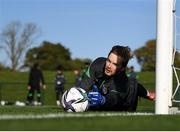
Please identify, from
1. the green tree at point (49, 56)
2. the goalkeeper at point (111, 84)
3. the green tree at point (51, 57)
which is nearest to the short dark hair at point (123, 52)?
the goalkeeper at point (111, 84)

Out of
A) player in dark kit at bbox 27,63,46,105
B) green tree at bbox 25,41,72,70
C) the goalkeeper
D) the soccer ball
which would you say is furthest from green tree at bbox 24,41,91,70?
the soccer ball

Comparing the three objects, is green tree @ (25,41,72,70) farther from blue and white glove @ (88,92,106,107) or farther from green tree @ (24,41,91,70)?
blue and white glove @ (88,92,106,107)

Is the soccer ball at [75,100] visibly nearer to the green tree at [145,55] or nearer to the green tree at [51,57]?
the green tree at [145,55]

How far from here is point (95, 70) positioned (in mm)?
8156

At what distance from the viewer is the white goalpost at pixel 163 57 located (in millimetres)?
7141

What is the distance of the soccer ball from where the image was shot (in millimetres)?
7723

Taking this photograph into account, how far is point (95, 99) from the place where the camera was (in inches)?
313

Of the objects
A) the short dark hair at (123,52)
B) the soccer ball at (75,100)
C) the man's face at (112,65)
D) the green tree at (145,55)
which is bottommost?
the soccer ball at (75,100)

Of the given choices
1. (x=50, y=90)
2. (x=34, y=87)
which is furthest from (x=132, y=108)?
(x=50, y=90)

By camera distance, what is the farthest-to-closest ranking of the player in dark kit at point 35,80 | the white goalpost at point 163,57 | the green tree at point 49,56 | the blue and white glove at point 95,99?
the green tree at point 49,56
the player in dark kit at point 35,80
the blue and white glove at point 95,99
the white goalpost at point 163,57

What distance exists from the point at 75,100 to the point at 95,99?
0.35 metres

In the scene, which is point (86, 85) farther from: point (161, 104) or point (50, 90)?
point (50, 90)

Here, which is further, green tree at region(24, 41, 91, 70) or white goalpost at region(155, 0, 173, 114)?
green tree at region(24, 41, 91, 70)

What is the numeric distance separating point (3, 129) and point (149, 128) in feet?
4.19
